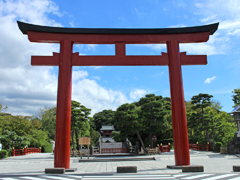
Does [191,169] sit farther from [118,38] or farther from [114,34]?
[114,34]

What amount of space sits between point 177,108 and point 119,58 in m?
3.27

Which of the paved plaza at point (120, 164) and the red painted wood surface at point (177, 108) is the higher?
the red painted wood surface at point (177, 108)

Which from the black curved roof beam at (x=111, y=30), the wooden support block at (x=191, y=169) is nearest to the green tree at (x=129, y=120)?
the black curved roof beam at (x=111, y=30)

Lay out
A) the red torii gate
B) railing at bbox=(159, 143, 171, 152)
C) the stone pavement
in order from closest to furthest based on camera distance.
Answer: the stone pavement, the red torii gate, railing at bbox=(159, 143, 171, 152)

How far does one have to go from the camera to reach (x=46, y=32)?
852 cm

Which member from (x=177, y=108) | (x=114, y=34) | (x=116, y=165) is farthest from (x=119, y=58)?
(x=116, y=165)

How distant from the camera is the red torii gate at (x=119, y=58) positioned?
26.0ft

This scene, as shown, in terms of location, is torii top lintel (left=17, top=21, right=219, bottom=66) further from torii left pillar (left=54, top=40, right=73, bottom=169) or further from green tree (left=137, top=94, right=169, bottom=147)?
green tree (left=137, top=94, right=169, bottom=147)

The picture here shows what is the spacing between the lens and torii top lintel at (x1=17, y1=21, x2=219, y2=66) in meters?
8.45

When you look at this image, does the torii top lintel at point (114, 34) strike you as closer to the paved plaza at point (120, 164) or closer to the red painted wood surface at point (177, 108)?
the red painted wood surface at point (177, 108)

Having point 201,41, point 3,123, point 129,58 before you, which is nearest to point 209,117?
point 201,41

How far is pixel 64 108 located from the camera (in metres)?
7.90

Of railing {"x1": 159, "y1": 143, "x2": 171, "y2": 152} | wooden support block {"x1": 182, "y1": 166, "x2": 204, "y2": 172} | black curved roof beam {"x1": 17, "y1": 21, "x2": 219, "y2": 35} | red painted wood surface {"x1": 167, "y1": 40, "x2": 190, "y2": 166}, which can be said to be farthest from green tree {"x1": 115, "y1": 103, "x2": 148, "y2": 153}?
wooden support block {"x1": 182, "y1": 166, "x2": 204, "y2": 172}

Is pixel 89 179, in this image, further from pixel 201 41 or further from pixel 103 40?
pixel 201 41
